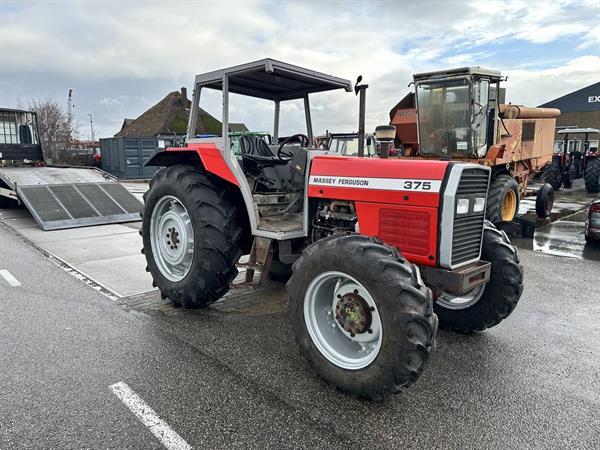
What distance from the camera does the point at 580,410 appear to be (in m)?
2.72

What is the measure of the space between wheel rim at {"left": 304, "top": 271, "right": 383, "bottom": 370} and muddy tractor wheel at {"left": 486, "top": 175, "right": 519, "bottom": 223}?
5697 millimetres

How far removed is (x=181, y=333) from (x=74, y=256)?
3743mm

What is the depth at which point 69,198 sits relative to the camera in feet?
32.0

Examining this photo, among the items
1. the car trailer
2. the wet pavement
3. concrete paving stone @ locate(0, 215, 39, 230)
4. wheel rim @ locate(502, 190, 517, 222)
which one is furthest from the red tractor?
concrete paving stone @ locate(0, 215, 39, 230)

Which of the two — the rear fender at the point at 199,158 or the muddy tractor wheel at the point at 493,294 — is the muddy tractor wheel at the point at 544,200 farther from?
the rear fender at the point at 199,158

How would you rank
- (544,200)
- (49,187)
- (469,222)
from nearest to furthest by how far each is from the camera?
(469,222)
(49,187)
(544,200)

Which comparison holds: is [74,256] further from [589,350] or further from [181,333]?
[589,350]

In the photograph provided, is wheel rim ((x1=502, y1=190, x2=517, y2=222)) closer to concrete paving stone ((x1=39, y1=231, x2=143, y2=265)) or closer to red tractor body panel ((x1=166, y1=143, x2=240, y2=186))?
red tractor body panel ((x1=166, y1=143, x2=240, y2=186))

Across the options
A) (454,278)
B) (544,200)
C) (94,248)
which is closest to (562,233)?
(544,200)

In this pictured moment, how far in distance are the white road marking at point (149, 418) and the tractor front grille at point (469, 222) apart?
2.09m

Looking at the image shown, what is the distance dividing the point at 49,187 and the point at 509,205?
409 inches

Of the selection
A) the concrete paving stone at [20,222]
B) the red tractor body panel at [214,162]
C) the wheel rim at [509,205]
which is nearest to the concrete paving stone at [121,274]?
the red tractor body panel at [214,162]

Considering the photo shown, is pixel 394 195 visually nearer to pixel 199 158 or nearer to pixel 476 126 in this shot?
pixel 199 158

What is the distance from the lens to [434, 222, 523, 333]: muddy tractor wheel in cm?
347
